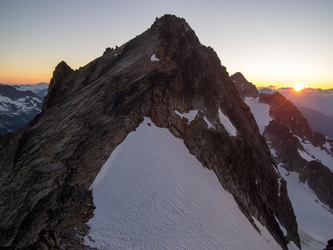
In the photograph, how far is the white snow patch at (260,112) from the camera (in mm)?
163350

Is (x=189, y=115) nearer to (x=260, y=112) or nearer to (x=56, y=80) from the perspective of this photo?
(x=56, y=80)

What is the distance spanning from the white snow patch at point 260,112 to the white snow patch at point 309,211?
45245 mm

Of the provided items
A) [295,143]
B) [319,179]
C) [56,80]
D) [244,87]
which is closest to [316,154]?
[295,143]

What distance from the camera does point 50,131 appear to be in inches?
1125

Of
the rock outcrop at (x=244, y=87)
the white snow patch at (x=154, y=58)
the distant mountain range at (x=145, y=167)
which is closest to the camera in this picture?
the distant mountain range at (x=145, y=167)

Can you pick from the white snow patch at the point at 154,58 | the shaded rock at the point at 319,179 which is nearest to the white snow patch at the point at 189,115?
the white snow patch at the point at 154,58

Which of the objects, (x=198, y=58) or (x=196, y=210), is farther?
(x=198, y=58)

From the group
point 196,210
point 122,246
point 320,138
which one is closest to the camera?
point 122,246

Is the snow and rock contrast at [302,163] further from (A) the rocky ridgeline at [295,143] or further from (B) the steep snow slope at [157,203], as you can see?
(B) the steep snow slope at [157,203]

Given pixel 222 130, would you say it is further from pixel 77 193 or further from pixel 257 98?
pixel 257 98

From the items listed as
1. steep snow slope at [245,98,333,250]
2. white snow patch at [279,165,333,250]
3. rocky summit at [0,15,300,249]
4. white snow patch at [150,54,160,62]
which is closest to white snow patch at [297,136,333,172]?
steep snow slope at [245,98,333,250]

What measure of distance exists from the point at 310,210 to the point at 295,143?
4625cm

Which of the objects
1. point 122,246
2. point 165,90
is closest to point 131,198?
point 122,246

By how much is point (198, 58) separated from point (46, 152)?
29.0 metres
